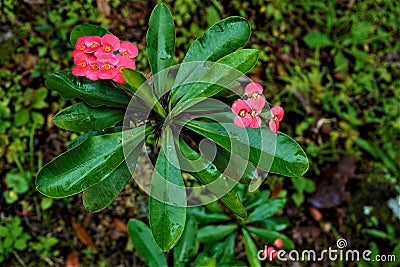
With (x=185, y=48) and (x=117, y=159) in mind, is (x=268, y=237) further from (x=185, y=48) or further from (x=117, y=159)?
(x=185, y=48)

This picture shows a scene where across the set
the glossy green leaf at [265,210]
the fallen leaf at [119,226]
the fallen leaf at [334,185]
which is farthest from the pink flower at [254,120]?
the fallen leaf at [334,185]

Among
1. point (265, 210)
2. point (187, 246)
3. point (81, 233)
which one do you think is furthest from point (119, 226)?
point (265, 210)

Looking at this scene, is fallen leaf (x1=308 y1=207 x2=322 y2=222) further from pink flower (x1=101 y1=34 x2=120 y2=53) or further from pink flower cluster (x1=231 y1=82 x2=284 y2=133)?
pink flower (x1=101 y1=34 x2=120 y2=53)

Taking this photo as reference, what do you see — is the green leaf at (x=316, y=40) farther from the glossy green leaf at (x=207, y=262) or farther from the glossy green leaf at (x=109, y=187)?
the glossy green leaf at (x=109, y=187)

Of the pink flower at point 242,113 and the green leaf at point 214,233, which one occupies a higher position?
the pink flower at point 242,113

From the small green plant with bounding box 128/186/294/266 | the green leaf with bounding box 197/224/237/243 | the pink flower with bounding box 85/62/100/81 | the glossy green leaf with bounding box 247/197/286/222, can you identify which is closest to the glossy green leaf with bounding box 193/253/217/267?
the small green plant with bounding box 128/186/294/266
